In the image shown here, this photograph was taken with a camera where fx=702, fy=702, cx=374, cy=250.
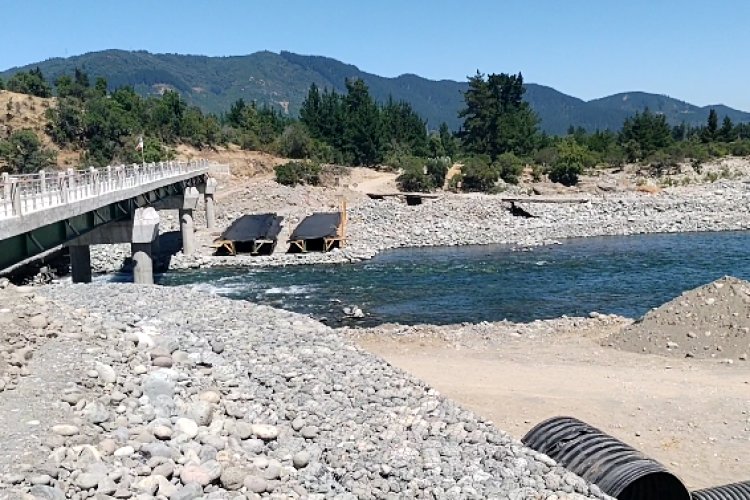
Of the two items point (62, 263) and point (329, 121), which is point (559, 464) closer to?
point (62, 263)

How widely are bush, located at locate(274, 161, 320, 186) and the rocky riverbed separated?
2.15m

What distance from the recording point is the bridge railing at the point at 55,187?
52.8 ft

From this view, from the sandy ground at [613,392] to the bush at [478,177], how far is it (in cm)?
4561

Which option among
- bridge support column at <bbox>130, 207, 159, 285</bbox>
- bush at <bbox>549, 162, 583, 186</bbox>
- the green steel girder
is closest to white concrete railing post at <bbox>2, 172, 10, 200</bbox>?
the green steel girder

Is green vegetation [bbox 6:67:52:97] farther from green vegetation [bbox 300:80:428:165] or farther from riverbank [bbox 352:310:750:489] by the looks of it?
riverbank [bbox 352:310:750:489]

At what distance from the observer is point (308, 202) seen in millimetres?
57562

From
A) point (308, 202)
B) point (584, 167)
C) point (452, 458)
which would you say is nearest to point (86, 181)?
point (452, 458)

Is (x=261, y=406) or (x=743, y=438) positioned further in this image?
(x=743, y=438)

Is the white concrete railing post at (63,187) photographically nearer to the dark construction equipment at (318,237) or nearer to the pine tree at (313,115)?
the dark construction equipment at (318,237)

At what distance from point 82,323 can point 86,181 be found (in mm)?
12191

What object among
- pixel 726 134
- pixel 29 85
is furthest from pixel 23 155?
pixel 726 134

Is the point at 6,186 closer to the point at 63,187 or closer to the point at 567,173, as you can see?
the point at 63,187

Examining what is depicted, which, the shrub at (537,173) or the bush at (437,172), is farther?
the shrub at (537,173)

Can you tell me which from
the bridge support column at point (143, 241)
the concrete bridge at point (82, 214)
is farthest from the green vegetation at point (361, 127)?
the bridge support column at point (143, 241)
